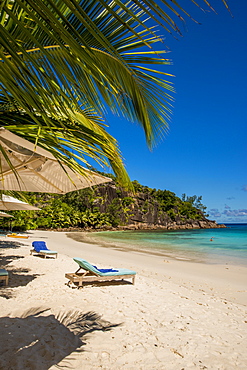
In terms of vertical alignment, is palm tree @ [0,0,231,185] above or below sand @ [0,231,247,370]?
above

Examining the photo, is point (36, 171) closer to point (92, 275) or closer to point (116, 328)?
point (116, 328)

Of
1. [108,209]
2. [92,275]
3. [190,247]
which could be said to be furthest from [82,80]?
[108,209]

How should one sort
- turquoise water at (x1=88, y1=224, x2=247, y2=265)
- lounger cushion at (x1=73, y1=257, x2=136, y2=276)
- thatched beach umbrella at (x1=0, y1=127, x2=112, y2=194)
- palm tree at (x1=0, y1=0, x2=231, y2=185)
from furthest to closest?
1. turquoise water at (x1=88, y1=224, x2=247, y2=265)
2. lounger cushion at (x1=73, y1=257, x2=136, y2=276)
3. thatched beach umbrella at (x1=0, y1=127, x2=112, y2=194)
4. palm tree at (x1=0, y1=0, x2=231, y2=185)

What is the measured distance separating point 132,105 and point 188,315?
371cm

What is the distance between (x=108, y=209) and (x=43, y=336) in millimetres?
55287

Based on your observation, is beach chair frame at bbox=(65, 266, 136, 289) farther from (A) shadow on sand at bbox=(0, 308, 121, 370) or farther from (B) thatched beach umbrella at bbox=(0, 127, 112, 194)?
(B) thatched beach umbrella at bbox=(0, 127, 112, 194)

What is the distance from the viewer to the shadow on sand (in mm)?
2729

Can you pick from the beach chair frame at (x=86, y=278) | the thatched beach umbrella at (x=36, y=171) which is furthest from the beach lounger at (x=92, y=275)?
the thatched beach umbrella at (x=36, y=171)

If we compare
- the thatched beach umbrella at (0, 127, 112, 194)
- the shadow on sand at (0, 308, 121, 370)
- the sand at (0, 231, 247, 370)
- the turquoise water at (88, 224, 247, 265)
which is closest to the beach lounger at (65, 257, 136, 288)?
the sand at (0, 231, 247, 370)

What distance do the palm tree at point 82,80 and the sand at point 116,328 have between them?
1932mm

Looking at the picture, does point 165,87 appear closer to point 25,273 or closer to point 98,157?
point 98,157

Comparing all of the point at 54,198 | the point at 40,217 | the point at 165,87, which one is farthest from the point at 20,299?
the point at 54,198

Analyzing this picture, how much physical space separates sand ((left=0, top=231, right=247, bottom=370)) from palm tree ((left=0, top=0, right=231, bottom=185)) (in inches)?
76.1

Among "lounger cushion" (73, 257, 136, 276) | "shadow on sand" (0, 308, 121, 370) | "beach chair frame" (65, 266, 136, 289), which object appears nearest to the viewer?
"shadow on sand" (0, 308, 121, 370)
